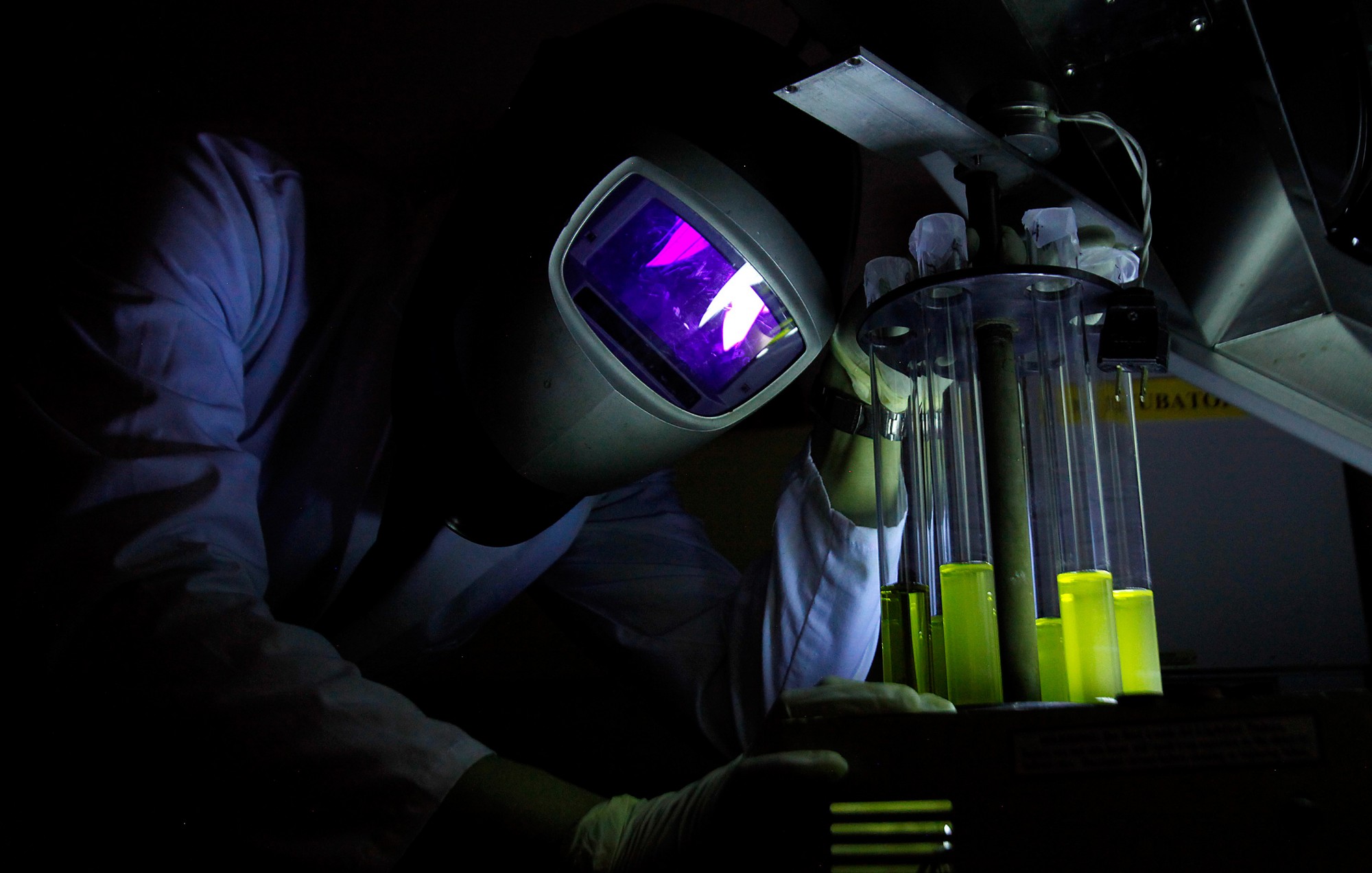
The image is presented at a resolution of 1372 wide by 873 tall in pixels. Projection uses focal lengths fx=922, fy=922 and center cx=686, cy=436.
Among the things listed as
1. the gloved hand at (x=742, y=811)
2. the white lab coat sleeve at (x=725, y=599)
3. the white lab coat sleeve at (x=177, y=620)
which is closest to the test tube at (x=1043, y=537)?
the gloved hand at (x=742, y=811)

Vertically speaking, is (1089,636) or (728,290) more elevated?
(728,290)

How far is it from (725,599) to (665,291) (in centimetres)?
60

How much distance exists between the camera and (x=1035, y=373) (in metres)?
0.75

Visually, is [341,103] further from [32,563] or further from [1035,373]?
[1035,373]

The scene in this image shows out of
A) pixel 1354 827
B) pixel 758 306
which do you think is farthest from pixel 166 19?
pixel 1354 827

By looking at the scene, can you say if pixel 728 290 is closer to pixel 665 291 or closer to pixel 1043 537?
pixel 665 291

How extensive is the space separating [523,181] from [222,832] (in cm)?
64

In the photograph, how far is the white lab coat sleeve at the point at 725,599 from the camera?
3.67 feet

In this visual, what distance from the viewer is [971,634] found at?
2.24 feet

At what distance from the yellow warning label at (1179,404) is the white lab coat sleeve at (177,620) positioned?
112 cm

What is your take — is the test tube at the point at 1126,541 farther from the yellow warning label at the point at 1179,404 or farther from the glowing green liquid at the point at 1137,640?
the yellow warning label at the point at 1179,404

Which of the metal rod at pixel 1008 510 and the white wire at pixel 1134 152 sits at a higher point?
the white wire at pixel 1134 152

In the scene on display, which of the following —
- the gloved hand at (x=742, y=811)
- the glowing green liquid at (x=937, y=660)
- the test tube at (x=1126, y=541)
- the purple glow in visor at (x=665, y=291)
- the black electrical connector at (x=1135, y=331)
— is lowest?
the gloved hand at (x=742, y=811)

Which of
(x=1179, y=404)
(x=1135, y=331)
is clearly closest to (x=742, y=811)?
(x=1135, y=331)
